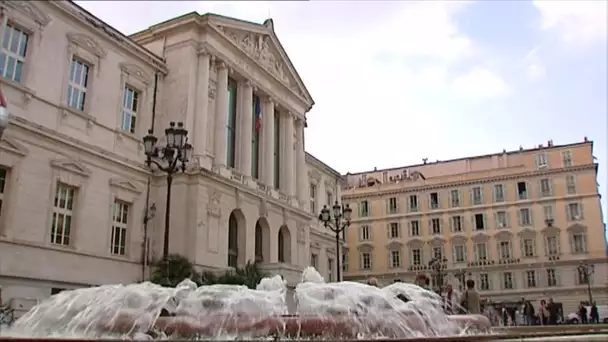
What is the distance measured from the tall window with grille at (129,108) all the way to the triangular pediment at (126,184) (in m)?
2.10

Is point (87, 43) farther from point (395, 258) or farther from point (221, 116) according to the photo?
point (395, 258)

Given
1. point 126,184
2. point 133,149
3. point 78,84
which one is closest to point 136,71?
point 78,84

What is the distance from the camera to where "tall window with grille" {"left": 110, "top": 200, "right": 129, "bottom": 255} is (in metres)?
21.2

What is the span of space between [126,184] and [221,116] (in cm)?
551

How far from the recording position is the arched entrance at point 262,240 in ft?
90.1

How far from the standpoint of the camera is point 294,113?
107 ft

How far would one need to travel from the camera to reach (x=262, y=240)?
27734 millimetres

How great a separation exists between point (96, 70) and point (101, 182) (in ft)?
13.6

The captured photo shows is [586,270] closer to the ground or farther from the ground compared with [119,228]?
farther from the ground

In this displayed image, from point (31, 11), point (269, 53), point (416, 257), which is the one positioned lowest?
point (416, 257)

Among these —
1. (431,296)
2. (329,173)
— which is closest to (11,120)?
(431,296)

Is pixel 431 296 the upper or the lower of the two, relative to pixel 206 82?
lower

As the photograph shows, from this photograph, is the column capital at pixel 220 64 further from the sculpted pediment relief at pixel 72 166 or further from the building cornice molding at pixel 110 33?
the sculpted pediment relief at pixel 72 166

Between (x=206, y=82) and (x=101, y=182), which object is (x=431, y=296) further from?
(x=206, y=82)
